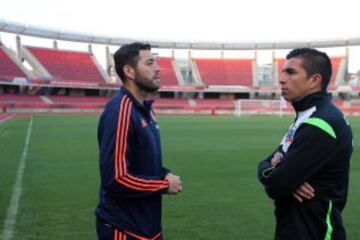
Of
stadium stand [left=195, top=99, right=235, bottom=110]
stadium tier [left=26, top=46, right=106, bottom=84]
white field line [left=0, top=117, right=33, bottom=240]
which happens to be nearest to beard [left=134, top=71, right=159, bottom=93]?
white field line [left=0, top=117, right=33, bottom=240]

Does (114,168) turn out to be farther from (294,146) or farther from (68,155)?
(68,155)

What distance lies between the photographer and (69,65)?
6212 centimetres

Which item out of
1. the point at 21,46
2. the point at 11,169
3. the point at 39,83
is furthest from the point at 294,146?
the point at 21,46

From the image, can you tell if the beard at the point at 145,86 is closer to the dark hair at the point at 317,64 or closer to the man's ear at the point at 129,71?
the man's ear at the point at 129,71

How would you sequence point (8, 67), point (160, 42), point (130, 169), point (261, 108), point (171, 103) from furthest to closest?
1. point (160, 42)
2. point (171, 103)
3. point (261, 108)
4. point (8, 67)
5. point (130, 169)

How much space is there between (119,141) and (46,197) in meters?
5.26

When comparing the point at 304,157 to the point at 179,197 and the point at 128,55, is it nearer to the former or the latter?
the point at 128,55

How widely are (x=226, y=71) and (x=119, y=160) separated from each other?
6916 centimetres

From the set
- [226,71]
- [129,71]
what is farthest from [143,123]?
[226,71]

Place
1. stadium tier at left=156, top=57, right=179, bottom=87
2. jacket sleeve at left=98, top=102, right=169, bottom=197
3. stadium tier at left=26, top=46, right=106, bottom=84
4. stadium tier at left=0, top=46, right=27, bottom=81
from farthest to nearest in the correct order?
stadium tier at left=156, top=57, right=179, bottom=87
stadium tier at left=26, top=46, right=106, bottom=84
stadium tier at left=0, top=46, right=27, bottom=81
jacket sleeve at left=98, top=102, right=169, bottom=197

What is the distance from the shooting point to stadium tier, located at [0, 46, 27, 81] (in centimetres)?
5159

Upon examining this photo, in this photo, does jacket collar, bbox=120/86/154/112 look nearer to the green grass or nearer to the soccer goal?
the green grass

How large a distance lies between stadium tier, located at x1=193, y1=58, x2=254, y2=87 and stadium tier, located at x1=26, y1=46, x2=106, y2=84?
16.9 m

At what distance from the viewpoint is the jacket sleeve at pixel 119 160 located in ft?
8.78
